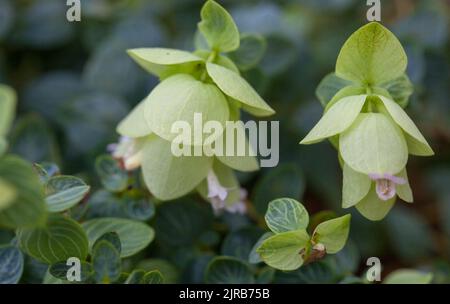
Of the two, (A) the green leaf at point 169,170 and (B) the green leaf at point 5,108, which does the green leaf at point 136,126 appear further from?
(B) the green leaf at point 5,108

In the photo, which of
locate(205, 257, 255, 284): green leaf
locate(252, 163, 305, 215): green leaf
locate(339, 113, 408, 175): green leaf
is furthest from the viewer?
locate(252, 163, 305, 215): green leaf

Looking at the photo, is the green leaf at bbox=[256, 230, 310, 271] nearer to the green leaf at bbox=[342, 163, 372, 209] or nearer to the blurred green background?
the green leaf at bbox=[342, 163, 372, 209]

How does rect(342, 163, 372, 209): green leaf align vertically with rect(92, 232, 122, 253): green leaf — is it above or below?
above

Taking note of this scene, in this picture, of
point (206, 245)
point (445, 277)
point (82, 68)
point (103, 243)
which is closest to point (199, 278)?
point (206, 245)

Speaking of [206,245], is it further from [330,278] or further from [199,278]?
[330,278]

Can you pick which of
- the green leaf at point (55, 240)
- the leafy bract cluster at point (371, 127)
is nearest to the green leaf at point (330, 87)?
the leafy bract cluster at point (371, 127)

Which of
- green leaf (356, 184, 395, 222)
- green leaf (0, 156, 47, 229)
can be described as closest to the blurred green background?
green leaf (356, 184, 395, 222)
